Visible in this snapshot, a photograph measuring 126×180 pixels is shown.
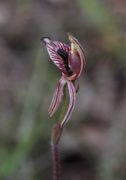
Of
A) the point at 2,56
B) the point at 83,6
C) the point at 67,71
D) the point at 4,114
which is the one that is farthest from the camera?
the point at 2,56

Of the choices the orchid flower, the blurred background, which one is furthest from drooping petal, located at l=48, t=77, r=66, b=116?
the blurred background

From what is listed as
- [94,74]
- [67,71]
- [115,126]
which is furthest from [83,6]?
[67,71]

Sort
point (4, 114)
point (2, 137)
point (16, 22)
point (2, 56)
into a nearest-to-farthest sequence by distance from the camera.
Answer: point (2, 137), point (4, 114), point (2, 56), point (16, 22)

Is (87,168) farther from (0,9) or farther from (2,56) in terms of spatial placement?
(0,9)

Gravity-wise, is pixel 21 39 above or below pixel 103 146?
above

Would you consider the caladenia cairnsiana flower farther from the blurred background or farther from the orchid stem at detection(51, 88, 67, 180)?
the blurred background

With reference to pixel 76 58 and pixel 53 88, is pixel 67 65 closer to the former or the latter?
pixel 76 58

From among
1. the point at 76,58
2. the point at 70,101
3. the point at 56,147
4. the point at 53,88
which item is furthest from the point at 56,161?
the point at 53,88
